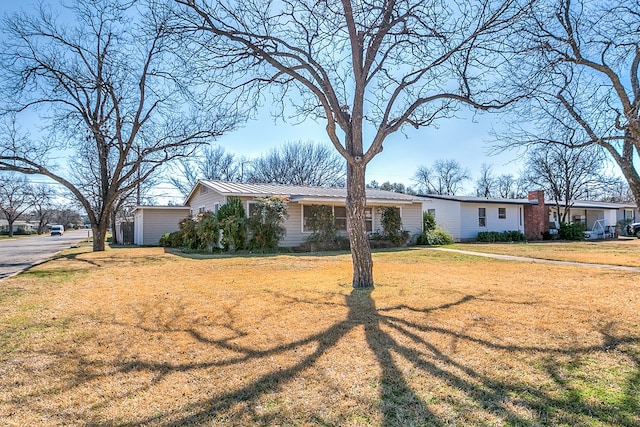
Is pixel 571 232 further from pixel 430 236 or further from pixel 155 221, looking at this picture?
pixel 155 221

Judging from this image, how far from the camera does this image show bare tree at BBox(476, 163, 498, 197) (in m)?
51.5

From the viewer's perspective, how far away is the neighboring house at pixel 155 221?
2400 centimetres

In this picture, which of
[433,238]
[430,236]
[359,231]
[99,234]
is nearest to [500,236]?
[433,238]

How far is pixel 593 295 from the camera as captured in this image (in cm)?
597

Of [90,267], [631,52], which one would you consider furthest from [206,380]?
[631,52]

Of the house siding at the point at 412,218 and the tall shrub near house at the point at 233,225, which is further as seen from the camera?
the house siding at the point at 412,218

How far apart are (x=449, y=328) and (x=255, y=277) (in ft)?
16.4

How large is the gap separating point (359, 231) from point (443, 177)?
158ft

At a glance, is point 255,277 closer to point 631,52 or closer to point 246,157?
point 631,52

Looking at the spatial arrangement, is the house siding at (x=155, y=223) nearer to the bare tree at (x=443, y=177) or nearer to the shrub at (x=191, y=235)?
the shrub at (x=191, y=235)

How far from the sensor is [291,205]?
1748 centimetres

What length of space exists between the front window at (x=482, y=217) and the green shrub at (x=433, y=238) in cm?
504

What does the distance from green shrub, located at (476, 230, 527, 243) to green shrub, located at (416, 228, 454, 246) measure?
392cm

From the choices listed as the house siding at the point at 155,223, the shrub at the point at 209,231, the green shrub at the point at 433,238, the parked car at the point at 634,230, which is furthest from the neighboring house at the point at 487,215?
the house siding at the point at 155,223
